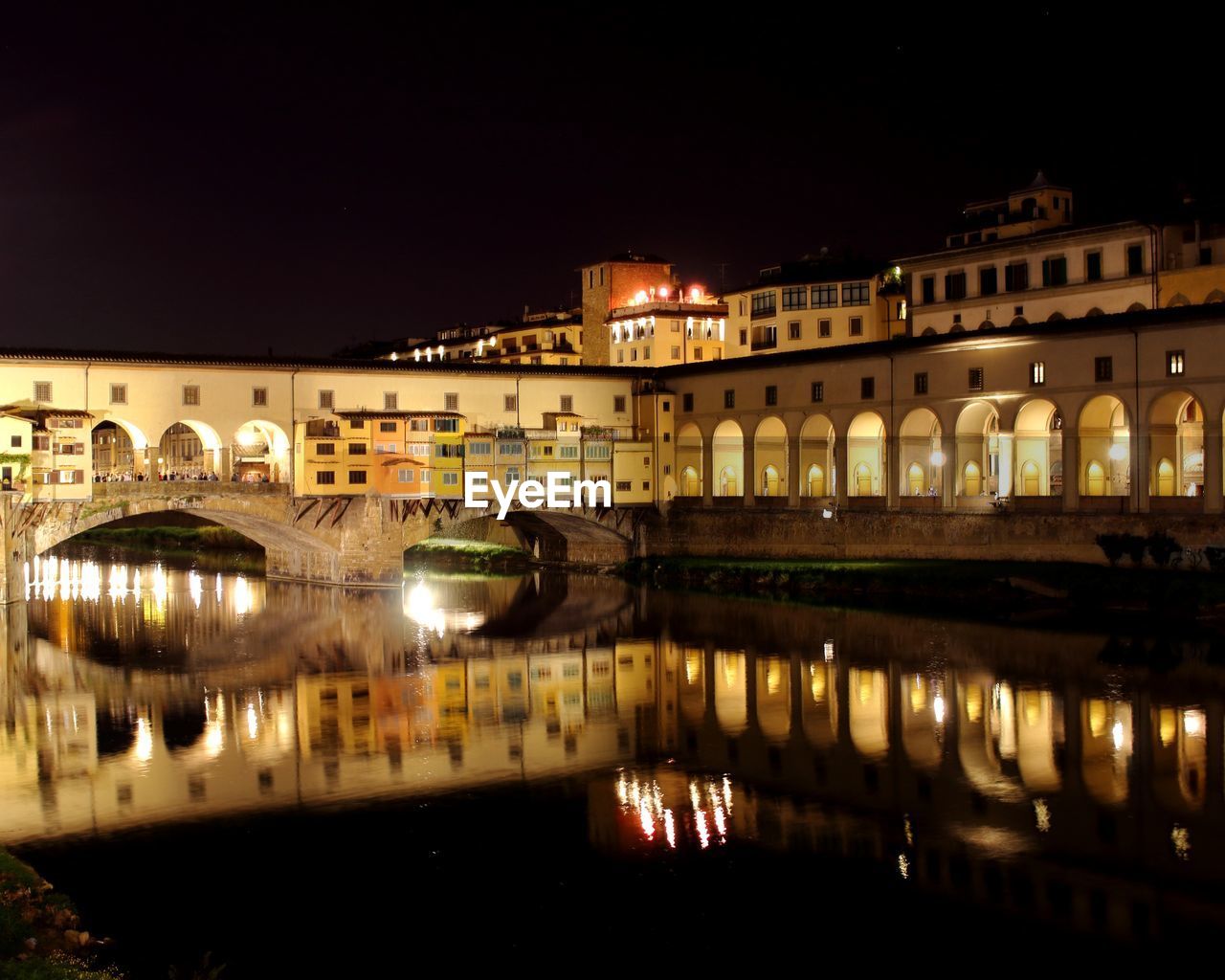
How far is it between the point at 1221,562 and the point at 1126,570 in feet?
8.15

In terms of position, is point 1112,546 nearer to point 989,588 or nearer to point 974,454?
point 989,588

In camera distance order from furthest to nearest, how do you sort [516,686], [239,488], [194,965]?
[239,488] → [516,686] → [194,965]

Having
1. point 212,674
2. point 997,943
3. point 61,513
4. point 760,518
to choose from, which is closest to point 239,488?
point 61,513

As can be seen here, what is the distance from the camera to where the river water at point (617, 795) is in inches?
558

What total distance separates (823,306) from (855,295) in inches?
65.8

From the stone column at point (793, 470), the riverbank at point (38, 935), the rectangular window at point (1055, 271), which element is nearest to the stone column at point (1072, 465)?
the rectangular window at point (1055, 271)

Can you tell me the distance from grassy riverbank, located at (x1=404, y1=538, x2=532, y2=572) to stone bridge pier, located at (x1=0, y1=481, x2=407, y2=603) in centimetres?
762

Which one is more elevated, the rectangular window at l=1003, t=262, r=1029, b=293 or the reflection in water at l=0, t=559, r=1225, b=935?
the rectangular window at l=1003, t=262, r=1029, b=293

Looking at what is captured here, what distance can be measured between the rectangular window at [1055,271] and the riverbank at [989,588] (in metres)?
13.0

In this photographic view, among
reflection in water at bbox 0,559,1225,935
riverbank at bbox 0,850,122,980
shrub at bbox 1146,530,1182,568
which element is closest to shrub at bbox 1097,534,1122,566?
shrub at bbox 1146,530,1182,568

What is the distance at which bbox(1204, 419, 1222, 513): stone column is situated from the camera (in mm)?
36156

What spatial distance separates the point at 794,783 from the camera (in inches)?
779

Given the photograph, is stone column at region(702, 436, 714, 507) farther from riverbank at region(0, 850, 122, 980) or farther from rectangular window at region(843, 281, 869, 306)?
riverbank at region(0, 850, 122, 980)

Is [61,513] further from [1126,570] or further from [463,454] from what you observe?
[1126,570]
